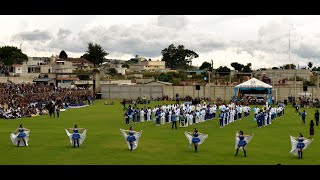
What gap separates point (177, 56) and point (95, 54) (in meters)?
26.2

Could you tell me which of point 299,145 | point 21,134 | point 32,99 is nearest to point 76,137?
point 21,134

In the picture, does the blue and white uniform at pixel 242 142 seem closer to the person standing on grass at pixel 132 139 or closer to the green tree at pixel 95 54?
the person standing on grass at pixel 132 139

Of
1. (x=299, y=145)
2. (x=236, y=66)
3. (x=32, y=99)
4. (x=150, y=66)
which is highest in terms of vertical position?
(x=150, y=66)

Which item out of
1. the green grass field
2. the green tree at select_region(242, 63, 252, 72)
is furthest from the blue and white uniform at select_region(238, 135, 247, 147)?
the green tree at select_region(242, 63, 252, 72)

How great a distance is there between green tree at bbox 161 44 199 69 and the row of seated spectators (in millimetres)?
91045

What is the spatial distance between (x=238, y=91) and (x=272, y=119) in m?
27.1

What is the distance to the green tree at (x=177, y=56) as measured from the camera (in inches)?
6555

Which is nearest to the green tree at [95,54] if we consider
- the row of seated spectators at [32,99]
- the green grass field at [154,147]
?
the row of seated spectators at [32,99]

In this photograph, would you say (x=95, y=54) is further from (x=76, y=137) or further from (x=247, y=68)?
(x=76, y=137)

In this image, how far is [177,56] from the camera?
168 m

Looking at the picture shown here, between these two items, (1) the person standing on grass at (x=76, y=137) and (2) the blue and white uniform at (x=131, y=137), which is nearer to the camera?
(2) the blue and white uniform at (x=131, y=137)

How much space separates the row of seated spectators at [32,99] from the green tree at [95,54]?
263ft
